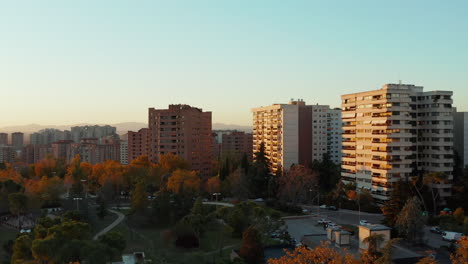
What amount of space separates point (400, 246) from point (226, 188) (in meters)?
30.3

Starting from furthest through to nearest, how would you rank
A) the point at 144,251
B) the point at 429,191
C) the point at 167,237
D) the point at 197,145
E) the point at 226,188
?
the point at 197,145, the point at 226,188, the point at 429,191, the point at 167,237, the point at 144,251

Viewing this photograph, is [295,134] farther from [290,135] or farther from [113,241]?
[113,241]

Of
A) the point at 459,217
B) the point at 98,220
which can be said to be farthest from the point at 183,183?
the point at 459,217

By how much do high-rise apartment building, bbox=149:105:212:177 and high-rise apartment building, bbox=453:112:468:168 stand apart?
135 ft

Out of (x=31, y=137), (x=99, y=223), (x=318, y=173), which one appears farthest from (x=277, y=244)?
(x=31, y=137)

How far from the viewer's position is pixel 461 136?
67.4 meters

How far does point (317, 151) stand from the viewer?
80.8m

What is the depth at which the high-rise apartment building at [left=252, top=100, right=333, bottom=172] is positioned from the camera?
3071 inches

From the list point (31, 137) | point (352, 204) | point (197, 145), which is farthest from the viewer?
point (31, 137)

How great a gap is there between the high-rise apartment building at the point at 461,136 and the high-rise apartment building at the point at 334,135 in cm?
2273

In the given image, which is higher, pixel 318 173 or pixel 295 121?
pixel 295 121

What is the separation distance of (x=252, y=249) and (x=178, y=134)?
45.7 m

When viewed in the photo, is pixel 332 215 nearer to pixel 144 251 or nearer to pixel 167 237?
pixel 167 237

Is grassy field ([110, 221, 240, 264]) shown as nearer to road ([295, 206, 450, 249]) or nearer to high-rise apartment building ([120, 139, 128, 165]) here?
road ([295, 206, 450, 249])
